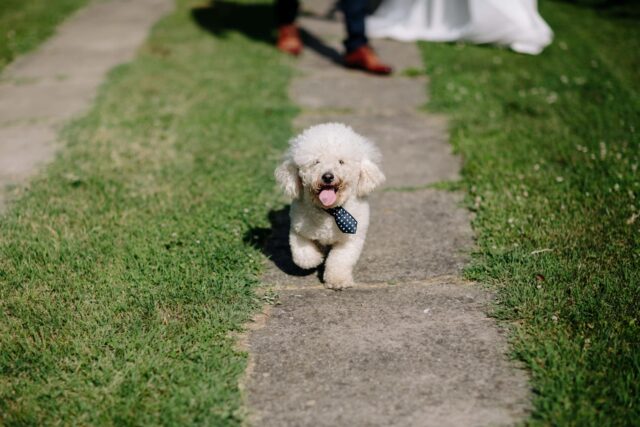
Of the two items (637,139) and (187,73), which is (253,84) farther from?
(637,139)

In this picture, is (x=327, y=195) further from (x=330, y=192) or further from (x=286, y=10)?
(x=286, y=10)

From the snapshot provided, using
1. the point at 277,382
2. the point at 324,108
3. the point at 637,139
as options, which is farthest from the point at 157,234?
the point at 637,139

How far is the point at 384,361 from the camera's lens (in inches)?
127

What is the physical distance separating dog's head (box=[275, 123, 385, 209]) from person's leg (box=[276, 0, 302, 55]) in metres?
5.10

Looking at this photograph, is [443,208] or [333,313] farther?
[443,208]

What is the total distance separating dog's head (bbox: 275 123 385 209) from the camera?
11.6 feet

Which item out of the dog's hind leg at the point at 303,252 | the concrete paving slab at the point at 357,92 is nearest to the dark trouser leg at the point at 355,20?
the concrete paving slab at the point at 357,92

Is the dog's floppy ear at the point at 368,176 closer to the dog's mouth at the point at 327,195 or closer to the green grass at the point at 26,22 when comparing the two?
the dog's mouth at the point at 327,195

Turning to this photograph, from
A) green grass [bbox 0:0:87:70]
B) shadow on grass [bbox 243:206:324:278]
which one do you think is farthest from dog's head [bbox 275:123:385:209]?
green grass [bbox 0:0:87:70]

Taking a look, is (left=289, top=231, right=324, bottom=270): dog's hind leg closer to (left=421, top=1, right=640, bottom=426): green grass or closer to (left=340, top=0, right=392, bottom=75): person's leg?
(left=421, top=1, right=640, bottom=426): green grass

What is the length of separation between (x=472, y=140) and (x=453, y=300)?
262 centimetres

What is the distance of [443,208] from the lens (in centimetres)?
484

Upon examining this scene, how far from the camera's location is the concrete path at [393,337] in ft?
9.54

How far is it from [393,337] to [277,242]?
134 cm
